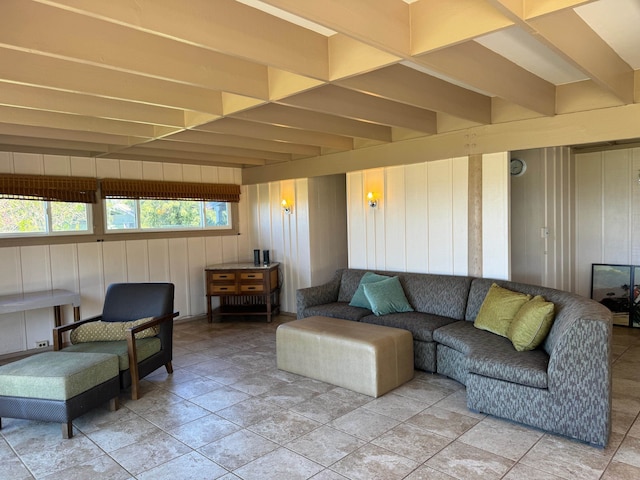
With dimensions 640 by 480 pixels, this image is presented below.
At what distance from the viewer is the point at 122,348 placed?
369cm

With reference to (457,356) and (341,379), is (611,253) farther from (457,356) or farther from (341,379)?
(341,379)

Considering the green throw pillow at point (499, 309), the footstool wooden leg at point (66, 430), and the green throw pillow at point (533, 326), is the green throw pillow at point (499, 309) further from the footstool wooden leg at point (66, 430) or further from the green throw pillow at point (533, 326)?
the footstool wooden leg at point (66, 430)

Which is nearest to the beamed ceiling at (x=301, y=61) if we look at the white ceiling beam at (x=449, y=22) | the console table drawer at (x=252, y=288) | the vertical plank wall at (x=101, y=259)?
the white ceiling beam at (x=449, y=22)

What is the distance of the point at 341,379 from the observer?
3785 millimetres

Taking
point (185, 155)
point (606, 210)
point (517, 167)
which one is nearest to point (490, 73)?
point (517, 167)

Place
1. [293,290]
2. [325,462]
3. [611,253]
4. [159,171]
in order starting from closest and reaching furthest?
[325,462], [611,253], [159,171], [293,290]

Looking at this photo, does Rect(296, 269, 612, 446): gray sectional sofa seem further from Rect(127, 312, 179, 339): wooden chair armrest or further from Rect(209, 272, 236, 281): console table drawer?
Rect(209, 272, 236, 281): console table drawer

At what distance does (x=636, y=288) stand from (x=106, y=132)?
6.26 meters

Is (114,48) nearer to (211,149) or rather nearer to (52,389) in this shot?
(52,389)

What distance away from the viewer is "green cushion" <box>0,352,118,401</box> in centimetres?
300

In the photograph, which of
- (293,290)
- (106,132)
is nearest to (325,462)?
(106,132)

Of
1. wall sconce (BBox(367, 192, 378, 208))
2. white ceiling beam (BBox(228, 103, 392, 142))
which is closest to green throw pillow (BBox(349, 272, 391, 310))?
wall sconce (BBox(367, 192, 378, 208))

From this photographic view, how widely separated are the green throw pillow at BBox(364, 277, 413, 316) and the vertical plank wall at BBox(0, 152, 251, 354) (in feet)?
9.88

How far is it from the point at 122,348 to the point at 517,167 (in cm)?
477
